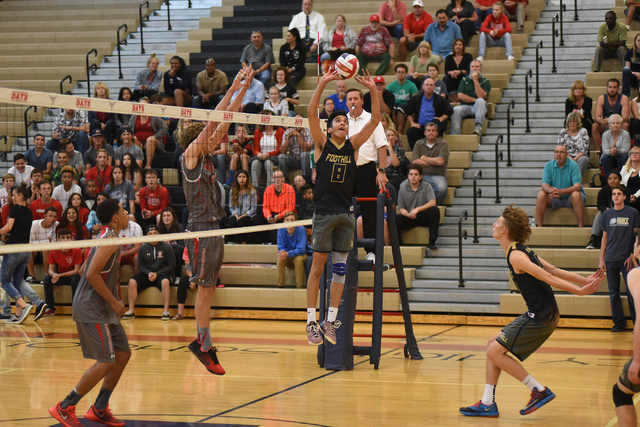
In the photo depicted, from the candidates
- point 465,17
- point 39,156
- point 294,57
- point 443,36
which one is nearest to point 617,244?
point 443,36

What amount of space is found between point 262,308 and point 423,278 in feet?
9.01

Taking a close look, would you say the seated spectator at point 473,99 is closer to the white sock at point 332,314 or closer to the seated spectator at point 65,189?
the seated spectator at point 65,189

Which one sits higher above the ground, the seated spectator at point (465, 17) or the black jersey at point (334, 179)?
the seated spectator at point (465, 17)

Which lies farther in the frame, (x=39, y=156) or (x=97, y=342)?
(x=39, y=156)

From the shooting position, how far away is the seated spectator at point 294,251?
13.0 m

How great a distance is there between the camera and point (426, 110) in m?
14.9

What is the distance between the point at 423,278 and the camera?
1315 cm

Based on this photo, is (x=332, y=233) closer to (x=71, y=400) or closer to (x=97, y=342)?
(x=97, y=342)

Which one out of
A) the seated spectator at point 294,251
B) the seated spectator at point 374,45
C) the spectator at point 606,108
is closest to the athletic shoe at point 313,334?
the seated spectator at point 294,251

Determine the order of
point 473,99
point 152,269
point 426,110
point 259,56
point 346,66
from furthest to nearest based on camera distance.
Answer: point 259,56, point 473,99, point 426,110, point 152,269, point 346,66

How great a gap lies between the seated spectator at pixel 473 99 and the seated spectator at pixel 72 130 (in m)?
7.28

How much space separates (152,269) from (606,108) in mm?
8619

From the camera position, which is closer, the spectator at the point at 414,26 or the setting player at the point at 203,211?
the setting player at the point at 203,211

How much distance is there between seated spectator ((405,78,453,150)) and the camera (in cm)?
1482
